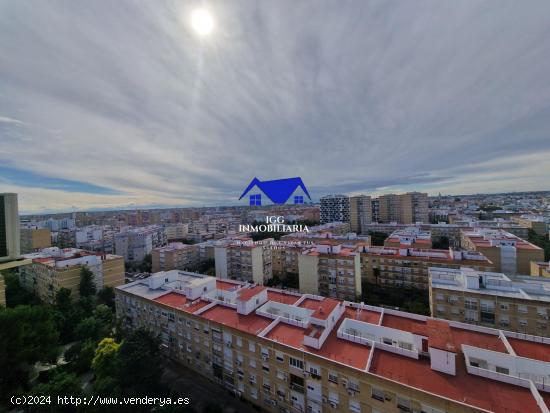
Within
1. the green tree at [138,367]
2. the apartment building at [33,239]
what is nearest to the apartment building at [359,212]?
the green tree at [138,367]

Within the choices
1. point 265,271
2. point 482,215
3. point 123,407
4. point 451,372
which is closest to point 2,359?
point 123,407

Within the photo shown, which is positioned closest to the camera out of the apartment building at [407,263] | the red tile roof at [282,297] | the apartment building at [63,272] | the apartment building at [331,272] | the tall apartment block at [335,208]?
the red tile roof at [282,297]

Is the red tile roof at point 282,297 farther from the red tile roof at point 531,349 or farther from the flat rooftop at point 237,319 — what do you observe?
the red tile roof at point 531,349

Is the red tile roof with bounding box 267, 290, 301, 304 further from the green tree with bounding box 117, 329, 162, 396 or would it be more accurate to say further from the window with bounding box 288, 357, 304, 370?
the green tree with bounding box 117, 329, 162, 396

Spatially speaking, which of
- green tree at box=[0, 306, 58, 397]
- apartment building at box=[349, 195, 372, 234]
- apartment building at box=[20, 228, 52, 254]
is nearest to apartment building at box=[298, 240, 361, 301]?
green tree at box=[0, 306, 58, 397]

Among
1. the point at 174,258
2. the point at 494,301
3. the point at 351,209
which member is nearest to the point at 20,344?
the point at 174,258

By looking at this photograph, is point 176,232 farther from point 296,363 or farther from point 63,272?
point 296,363

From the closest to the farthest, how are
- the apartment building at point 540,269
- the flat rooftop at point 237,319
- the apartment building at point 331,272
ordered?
the flat rooftop at point 237,319 < the apartment building at point 540,269 < the apartment building at point 331,272
